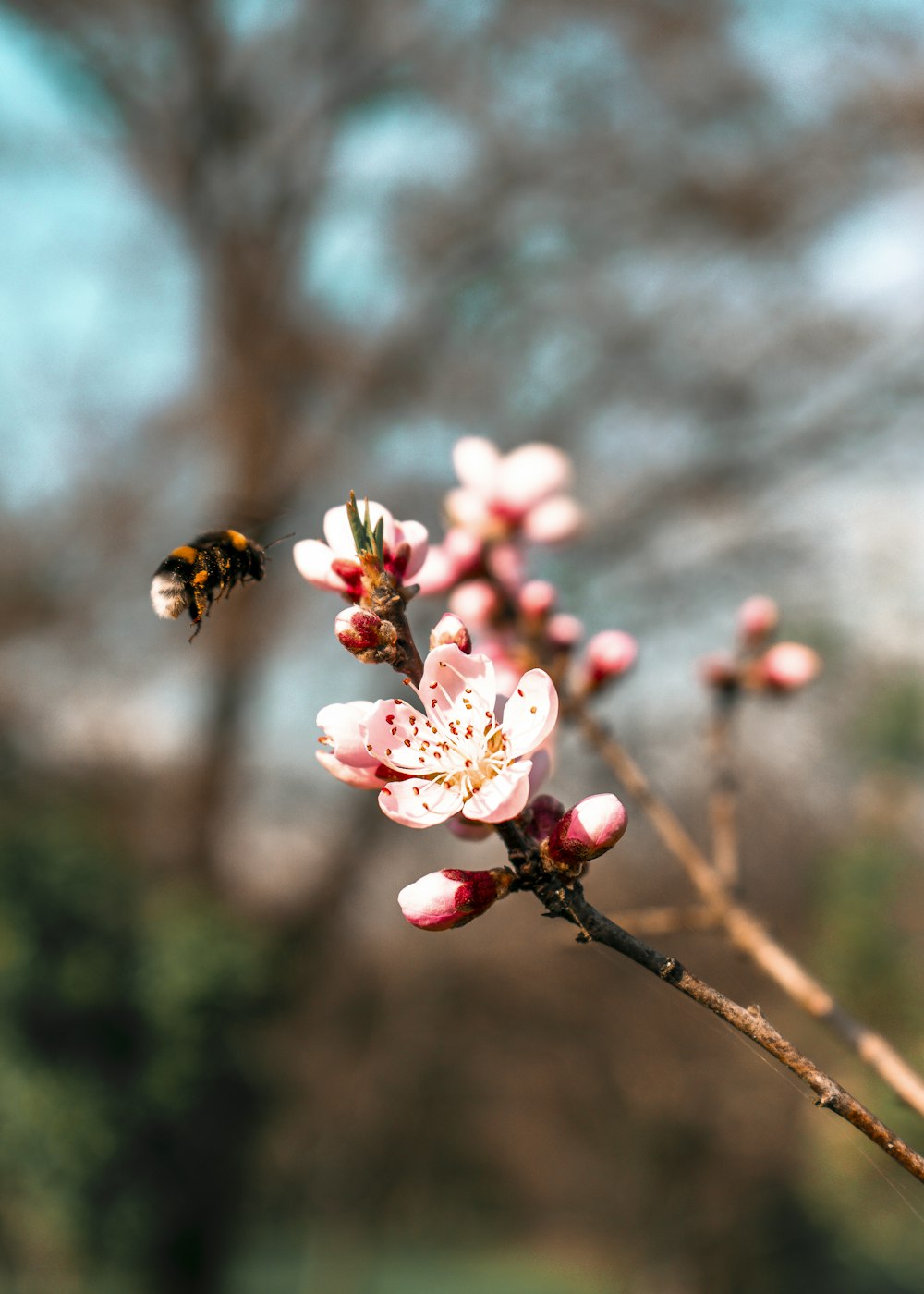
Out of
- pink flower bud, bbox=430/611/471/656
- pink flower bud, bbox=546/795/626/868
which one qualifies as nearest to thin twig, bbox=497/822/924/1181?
pink flower bud, bbox=546/795/626/868

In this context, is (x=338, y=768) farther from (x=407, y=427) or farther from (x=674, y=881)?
(x=674, y=881)

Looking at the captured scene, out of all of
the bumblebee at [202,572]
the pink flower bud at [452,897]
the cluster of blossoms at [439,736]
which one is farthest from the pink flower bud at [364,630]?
the bumblebee at [202,572]

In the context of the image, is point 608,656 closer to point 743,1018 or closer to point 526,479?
point 526,479

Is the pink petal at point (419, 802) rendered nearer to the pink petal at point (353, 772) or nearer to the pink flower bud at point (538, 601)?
the pink petal at point (353, 772)

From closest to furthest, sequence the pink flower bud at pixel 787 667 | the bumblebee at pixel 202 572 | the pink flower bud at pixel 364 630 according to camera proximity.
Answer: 1. the pink flower bud at pixel 364 630
2. the bumblebee at pixel 202 572
3. the pink flower bud at pixel 787 667

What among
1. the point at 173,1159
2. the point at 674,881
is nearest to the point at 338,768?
the point at 173,1159

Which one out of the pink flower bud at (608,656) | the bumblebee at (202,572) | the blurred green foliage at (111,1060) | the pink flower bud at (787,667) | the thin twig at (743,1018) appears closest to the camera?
the thin twig at (743,1018)

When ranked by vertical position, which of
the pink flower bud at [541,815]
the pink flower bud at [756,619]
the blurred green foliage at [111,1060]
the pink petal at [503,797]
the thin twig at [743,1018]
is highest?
the blurred green foliage at [111,1060]

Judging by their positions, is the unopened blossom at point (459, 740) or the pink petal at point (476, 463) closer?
the unopened blossom at point (459, 740)
